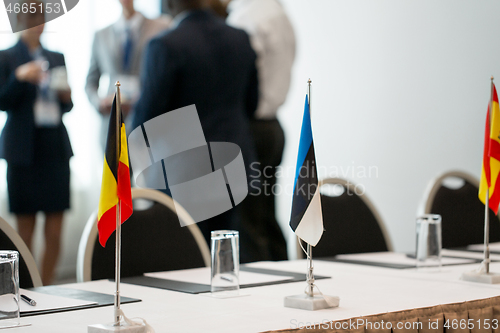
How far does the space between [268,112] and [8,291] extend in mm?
2816

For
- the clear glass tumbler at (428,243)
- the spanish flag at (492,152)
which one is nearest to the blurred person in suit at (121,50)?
the clear glass tumbler at (428,243)

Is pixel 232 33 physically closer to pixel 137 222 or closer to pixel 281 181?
pixel 137 222

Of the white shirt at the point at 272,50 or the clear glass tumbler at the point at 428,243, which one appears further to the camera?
the white shirt at the point at 272,50

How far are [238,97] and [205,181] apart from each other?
42 centimetres

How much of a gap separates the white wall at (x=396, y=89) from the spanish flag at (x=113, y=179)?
3131mm

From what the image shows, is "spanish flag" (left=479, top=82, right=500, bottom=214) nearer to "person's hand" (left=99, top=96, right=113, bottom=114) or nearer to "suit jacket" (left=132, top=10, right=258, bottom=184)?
"suit jacket" (left=132, top=10, right=258, bottom=184)

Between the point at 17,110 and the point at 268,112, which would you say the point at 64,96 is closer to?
the point at 17,110

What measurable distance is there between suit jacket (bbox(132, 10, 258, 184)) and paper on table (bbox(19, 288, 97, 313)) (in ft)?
4.86

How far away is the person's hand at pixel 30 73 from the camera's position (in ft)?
8.90

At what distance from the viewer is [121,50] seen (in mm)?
3508

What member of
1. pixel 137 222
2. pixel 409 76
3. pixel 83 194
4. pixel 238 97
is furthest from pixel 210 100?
pixel 409 76

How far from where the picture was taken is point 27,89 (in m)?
2.73

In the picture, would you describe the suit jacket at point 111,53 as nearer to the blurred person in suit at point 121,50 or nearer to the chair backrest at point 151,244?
the blurred person in suit at point 121,50

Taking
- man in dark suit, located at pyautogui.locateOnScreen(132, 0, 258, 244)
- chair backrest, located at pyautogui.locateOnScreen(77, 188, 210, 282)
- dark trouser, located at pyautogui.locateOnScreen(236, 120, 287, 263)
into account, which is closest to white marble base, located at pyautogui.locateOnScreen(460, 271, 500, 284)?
chair backrest, located at pyautogui.locateOnScreen(77, 188, 210, 282)
